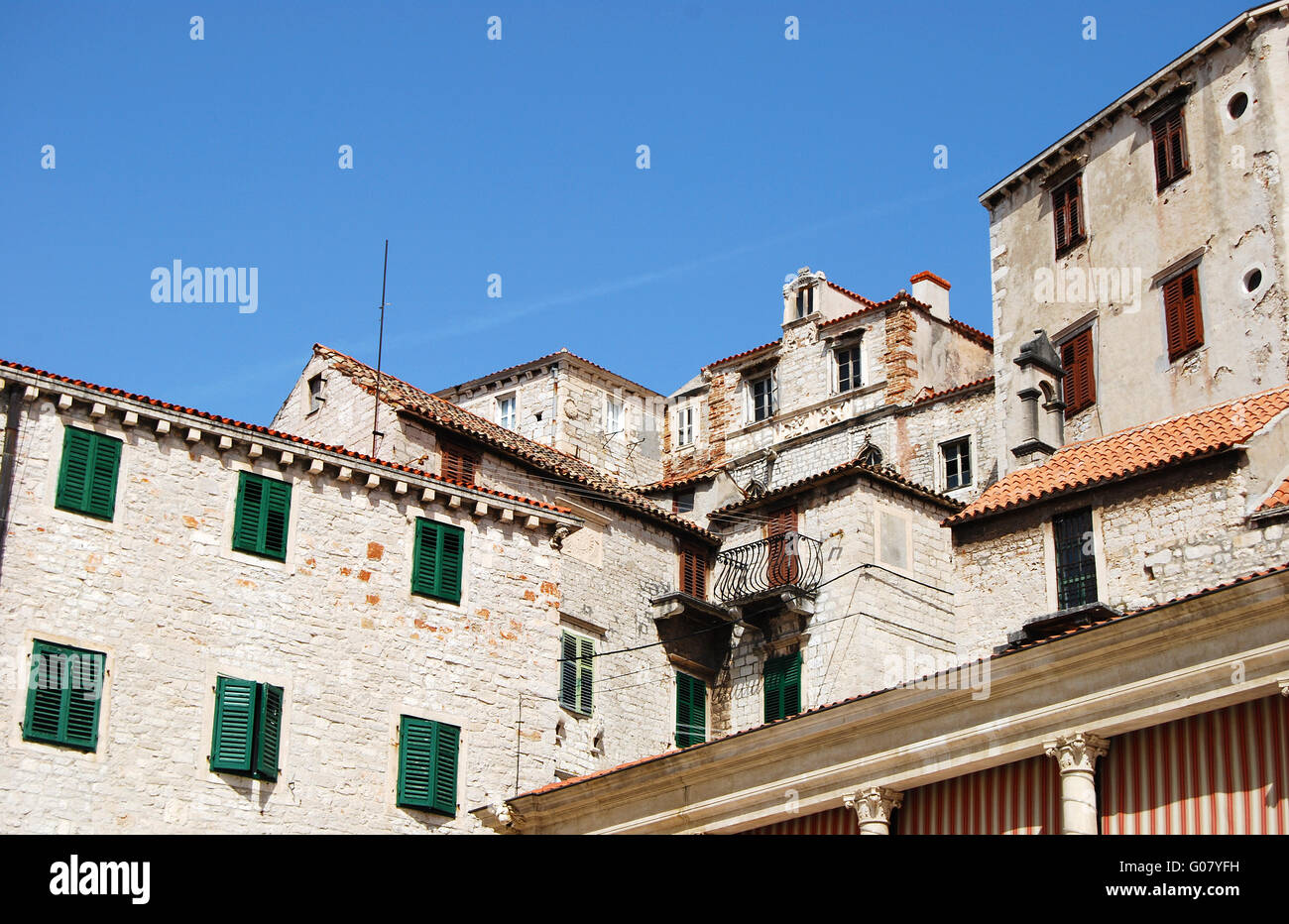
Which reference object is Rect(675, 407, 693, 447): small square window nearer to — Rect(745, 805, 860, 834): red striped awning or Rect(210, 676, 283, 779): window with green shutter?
Rect(210, 676, 283, 779): window with green shutter

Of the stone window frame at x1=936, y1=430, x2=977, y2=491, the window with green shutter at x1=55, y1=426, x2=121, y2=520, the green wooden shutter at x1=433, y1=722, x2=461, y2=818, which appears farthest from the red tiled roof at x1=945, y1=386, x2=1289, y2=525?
the window with green shutter at x1=55, y1=426, x2=121, y2=520

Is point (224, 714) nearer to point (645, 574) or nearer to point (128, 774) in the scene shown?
point (128, 774)

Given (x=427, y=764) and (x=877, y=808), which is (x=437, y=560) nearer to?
(x=427, y=764)

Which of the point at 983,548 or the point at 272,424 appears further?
the point at 272,424

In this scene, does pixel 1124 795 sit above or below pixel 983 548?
below

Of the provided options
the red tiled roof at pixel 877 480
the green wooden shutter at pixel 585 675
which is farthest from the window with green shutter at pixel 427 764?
the red tiled roof at pixel 877 480

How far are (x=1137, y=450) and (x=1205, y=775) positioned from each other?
1374 cm

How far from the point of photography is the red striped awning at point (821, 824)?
23109mm

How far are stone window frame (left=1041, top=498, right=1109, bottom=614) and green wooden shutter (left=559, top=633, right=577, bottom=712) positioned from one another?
33.2 ft

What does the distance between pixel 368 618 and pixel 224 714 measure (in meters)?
3.10

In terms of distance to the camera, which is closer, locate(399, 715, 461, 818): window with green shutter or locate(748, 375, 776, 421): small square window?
locate(399, 715, 461, 818): window with green shutter

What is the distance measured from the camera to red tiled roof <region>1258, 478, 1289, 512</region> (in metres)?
29.2

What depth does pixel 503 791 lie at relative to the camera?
29.9 meters

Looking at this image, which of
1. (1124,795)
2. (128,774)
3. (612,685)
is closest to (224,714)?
(128,774)
